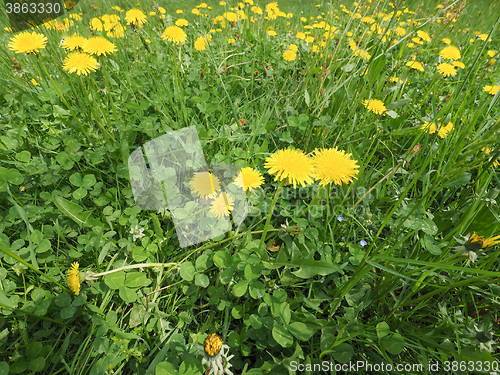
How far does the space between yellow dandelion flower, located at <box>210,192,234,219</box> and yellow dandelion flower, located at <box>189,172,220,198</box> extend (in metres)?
0.06

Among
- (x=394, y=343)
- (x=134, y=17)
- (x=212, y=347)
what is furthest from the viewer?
(x=134, y=17)

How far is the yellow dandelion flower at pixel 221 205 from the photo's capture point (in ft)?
4.08

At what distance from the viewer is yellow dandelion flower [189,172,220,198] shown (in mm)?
1344

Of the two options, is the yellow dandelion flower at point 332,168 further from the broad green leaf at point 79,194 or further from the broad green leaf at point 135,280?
the broad green leaf at point 79,194

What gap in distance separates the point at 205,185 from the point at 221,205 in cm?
18

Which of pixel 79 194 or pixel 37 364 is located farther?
pixel 79 194

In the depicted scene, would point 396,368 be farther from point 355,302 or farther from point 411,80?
point 411,80

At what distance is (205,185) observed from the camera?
4.44 ft

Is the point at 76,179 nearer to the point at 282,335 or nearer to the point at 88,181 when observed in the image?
the point at 88,181

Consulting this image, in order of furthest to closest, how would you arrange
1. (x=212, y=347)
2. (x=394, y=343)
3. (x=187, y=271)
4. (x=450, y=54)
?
(x=450, y=54) → (x=187, y=271) → (x=394, y=343) → (x=212, y=347)

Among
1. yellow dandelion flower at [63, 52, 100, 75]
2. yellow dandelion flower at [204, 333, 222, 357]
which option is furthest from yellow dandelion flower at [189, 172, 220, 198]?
yellow dandelion flower at [63, 52, 100, 75]

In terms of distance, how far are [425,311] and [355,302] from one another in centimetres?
37

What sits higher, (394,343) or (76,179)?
(76,179)

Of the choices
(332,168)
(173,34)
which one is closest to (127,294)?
(332,168)
